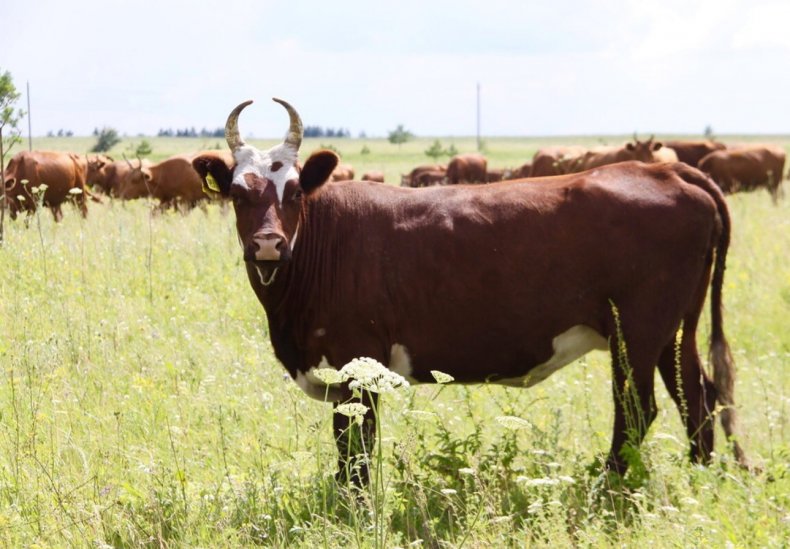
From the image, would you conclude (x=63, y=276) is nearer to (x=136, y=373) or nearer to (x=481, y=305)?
(x=136, y=373)

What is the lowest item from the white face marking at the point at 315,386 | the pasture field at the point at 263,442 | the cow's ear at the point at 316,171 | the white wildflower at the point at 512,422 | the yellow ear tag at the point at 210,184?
the pasture field at the point at 263,442

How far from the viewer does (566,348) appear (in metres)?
5.55

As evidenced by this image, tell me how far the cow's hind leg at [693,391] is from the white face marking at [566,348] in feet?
1.73

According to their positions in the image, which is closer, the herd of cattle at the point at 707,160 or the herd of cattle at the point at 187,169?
the herd of cattle at the point at 187,169

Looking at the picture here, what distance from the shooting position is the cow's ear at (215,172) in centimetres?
540

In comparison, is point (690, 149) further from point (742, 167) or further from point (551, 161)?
point (551, 161)

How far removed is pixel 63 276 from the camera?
8.76m

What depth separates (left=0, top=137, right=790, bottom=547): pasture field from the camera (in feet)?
13.9

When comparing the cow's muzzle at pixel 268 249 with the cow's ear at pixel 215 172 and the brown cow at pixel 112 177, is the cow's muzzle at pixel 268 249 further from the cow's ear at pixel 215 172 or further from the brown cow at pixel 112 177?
the brown cow at pixel 112 177

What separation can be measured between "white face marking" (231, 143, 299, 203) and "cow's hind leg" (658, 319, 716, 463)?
2.57m

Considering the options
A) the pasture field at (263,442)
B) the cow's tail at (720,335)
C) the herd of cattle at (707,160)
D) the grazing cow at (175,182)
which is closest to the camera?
the pasture field at (263,442)

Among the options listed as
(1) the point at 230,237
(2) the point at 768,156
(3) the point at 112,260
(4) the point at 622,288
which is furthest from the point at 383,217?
(2) the point at 768,156

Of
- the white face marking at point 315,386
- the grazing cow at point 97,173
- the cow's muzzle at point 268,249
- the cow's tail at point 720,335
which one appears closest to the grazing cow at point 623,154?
the grazing cow at point 97,173

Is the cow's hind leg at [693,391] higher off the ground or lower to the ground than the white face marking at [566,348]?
lower
